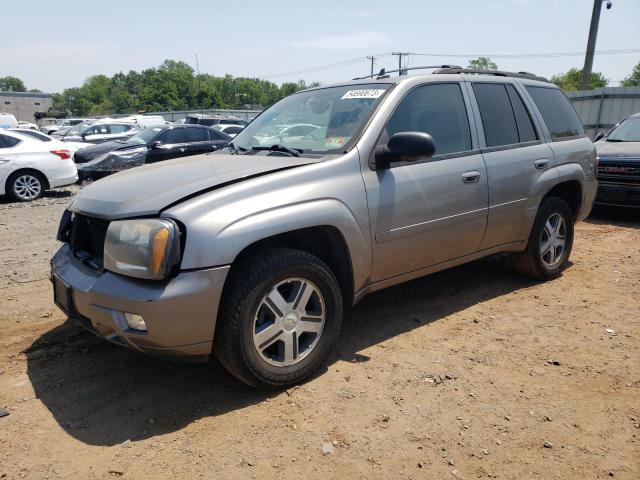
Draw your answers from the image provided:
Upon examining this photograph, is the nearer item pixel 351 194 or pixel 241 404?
pixel 241 404

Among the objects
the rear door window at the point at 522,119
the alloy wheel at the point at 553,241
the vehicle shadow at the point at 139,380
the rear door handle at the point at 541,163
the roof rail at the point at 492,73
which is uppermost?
the roof rail at the point at 492,73

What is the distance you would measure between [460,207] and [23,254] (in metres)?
5.05

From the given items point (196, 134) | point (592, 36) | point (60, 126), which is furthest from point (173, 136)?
point (60, 126)

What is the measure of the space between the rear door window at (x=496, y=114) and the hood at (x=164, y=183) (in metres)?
1.71

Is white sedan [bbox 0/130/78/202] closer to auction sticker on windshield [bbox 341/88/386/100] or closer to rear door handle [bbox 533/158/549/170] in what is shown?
auction sticker on windshield [bbox 341/88/386/100]

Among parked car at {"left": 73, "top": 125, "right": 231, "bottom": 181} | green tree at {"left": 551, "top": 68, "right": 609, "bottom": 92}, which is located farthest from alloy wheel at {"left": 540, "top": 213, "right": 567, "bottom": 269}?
green tree at {"left": 551, "top": 68, "right": 609, "bottom": 92}

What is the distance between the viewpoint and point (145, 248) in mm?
2484

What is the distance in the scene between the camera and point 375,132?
3.30m

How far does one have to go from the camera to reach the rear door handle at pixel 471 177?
3732 millimetres

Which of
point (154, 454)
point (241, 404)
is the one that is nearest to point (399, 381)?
point (241, 404)

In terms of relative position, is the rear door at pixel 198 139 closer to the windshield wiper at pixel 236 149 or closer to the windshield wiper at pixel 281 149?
the windshield wiper at pixel 236 149

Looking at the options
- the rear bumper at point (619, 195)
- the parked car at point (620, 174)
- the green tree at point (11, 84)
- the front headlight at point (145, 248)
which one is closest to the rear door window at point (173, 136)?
the parked car at point (620, 174)

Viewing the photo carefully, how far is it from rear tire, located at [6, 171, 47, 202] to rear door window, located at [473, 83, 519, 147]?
942 cm

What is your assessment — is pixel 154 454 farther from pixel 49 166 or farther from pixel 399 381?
pixel 49 166
